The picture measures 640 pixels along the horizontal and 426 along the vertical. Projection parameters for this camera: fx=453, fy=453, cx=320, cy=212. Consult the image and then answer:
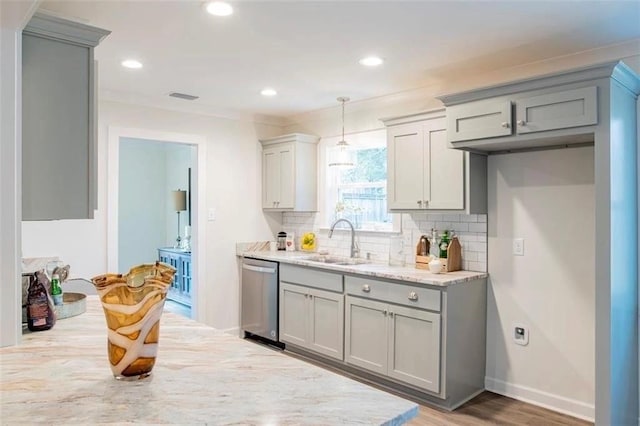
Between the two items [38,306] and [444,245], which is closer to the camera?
[38,306]

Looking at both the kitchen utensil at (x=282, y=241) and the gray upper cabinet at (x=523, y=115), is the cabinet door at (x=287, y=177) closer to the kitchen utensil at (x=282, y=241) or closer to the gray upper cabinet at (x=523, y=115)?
the kitchen utensil at (x=282, y=241)

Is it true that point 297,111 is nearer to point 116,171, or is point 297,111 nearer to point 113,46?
point 116,171

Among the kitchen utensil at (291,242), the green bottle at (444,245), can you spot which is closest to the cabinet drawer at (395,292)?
the green bottle at (444,245)

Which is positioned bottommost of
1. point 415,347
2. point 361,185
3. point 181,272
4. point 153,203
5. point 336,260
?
point 415,347

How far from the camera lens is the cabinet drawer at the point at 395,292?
3164 mm

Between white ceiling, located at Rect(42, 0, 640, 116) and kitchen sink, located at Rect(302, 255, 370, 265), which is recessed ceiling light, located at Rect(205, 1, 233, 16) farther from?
kitchen sink, located at Rect(302, 255, 370, 265)

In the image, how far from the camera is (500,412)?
313 centimetres

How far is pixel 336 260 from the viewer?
4.46m

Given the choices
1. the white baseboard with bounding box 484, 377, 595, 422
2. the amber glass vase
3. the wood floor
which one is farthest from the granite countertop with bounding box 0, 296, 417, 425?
the white baseboard with bounding box 484, 377, 595, 422

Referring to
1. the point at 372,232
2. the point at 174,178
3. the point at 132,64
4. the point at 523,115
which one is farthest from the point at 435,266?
the point at 174,178

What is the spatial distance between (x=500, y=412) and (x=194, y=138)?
3.63m

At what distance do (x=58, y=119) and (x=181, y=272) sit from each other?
4.79 meters

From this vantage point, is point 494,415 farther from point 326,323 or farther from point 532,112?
point 532,112

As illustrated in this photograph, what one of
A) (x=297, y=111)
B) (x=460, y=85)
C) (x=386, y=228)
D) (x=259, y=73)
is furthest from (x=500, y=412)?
(x=297, y=111)
